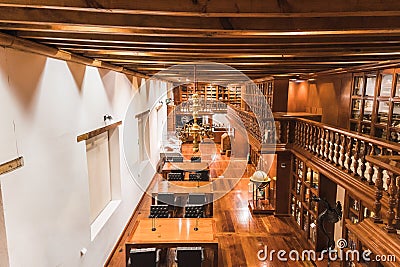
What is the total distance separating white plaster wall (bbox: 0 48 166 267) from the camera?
2633 millimetres

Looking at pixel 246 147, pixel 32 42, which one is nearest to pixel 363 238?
pixel 32 42

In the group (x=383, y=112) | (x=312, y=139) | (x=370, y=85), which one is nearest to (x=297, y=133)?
(x=312, y=139)

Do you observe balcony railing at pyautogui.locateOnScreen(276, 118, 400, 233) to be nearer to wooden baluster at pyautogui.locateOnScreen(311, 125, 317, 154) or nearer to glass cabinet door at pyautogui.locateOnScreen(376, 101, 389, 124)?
wooden baluster at pyautogui.locateOnScreen(311, 125, 317, 154)

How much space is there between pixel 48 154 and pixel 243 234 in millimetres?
4762

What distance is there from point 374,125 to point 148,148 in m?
6.44

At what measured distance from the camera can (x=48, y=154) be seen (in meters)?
3.25

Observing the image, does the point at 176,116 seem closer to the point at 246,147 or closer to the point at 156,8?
the point at 246,147

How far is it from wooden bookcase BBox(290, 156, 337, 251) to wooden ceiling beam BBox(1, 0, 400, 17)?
14.1ft

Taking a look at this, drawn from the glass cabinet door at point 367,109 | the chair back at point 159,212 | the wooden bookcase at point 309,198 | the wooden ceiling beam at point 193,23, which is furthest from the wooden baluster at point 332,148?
the chair back at point 159,212

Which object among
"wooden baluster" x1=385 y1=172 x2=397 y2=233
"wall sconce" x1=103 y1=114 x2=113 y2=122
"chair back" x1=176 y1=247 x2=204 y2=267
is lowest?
"chair back" x1=176 y1=247 x2=204 y2=267

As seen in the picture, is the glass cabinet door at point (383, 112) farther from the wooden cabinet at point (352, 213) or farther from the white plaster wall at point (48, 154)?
the white plaster wall at point (48, 154)

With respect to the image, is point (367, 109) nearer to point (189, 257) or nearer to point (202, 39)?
point (189, 257)

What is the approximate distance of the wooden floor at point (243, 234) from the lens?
5586mm

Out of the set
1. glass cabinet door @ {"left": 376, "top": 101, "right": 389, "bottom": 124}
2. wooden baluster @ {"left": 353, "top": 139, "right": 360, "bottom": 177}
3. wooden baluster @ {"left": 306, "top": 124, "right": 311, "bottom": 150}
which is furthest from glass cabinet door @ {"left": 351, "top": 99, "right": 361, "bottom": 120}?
wooden baluster @ {"left": 353, "top": 139, "right": 360, "bottom": 177}
